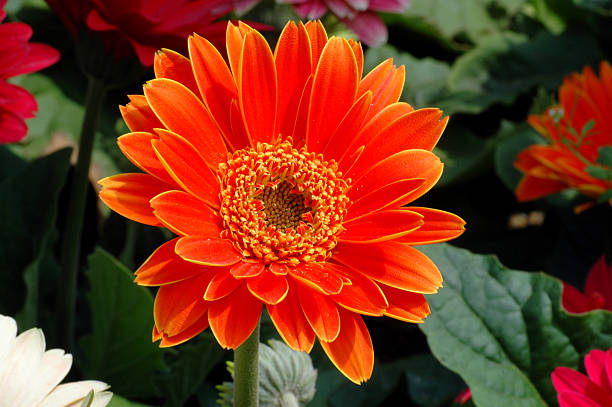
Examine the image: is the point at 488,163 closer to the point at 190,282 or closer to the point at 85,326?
→ the point at 85,326

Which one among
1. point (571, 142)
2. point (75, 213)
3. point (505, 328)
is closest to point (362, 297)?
point (505, 328)

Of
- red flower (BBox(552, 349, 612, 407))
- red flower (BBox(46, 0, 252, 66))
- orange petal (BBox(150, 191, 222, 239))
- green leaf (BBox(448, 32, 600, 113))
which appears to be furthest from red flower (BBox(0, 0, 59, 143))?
green leaf (BBox(448, 32, 600, 113))

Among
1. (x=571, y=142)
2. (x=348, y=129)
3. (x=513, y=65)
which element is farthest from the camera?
(x=513, y=65)

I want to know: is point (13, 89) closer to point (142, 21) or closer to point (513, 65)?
point (142, 21)

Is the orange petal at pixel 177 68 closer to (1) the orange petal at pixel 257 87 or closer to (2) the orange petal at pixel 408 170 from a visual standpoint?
(1) the orange petal at pixel 257 87

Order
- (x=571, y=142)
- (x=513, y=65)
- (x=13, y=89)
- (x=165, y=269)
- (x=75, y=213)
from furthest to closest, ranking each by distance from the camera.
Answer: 1. (x=513, y=65)
2. (x=571, y=142)
3. (x=75, y=213)
4. (x=13, y=89)
5. (x=165, y=269)

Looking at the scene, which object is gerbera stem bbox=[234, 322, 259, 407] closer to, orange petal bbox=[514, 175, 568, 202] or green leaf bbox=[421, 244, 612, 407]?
green leaf bbox=[421, 244, 612, 407]

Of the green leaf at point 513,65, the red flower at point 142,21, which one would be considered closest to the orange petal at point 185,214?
the red flower at point 142,21
